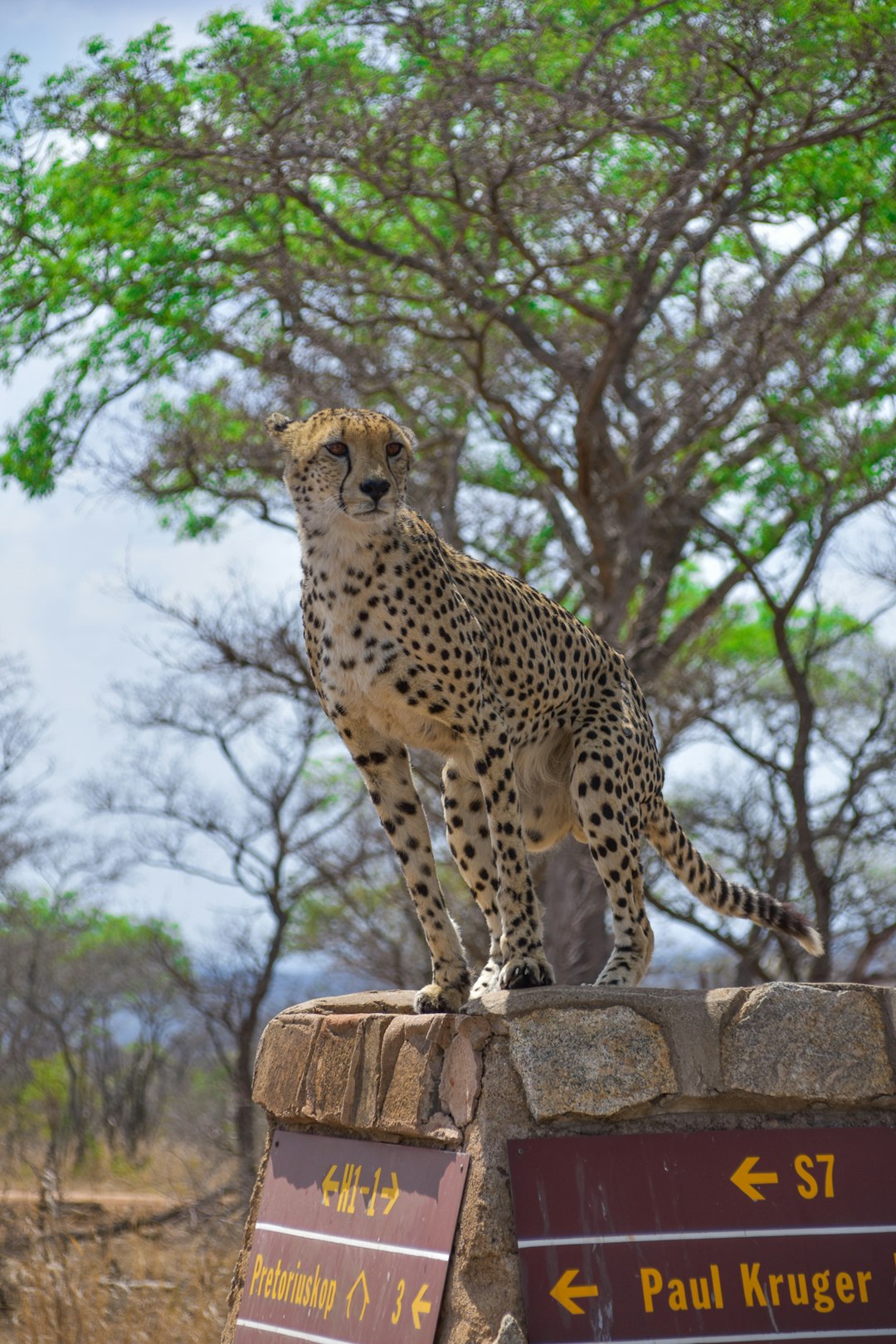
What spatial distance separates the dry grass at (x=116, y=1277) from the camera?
23.3 feet

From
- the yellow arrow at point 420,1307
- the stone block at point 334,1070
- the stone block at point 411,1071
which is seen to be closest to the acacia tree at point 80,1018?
the stone block at point 334,1070

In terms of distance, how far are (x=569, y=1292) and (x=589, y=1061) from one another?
2.23 feet

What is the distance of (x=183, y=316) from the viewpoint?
12758 mm

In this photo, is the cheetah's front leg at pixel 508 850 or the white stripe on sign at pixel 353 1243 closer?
the white stripe on sign at pixel 353 1243

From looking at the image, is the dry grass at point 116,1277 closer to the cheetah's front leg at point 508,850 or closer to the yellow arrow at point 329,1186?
the yellow arrow at point 329,1186

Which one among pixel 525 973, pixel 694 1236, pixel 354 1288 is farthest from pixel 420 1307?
pixel 525 973

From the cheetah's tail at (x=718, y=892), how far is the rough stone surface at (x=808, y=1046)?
1.07 m

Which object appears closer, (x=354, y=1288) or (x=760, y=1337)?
(x=760, y=1337)

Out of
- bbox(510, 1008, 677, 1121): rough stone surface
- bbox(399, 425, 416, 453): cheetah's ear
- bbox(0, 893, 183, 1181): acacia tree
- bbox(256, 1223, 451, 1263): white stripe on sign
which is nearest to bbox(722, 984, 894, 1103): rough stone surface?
bbox(510, 1008, 677, 1121): rough stone surface

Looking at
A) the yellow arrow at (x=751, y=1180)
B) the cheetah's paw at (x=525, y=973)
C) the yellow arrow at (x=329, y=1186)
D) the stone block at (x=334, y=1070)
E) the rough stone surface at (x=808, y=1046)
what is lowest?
the yellow arrow at (x=329, y=1186)

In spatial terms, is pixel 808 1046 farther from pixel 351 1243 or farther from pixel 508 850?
pixel 351 1243

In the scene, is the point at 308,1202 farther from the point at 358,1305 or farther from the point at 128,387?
the point at 128,387

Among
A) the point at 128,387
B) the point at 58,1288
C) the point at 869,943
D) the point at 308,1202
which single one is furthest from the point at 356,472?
the point at 869,943

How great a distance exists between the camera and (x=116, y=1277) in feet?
29.4
